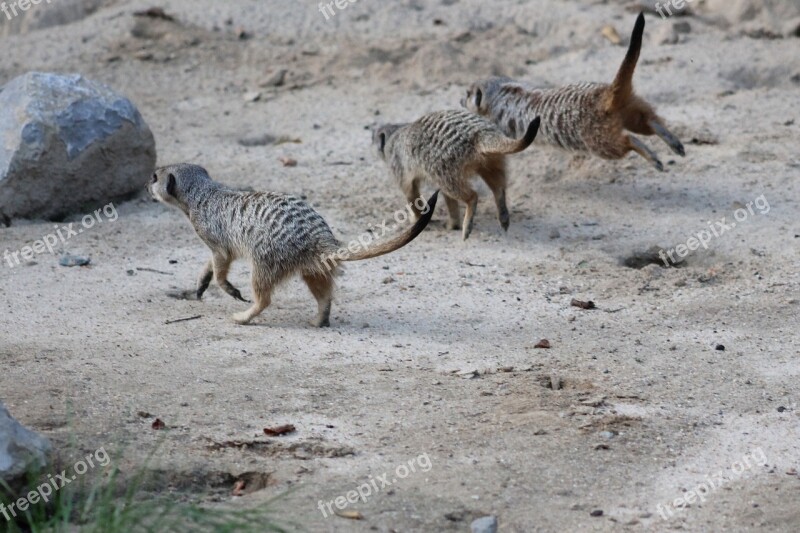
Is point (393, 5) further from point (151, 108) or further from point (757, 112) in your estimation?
point (757, 112)

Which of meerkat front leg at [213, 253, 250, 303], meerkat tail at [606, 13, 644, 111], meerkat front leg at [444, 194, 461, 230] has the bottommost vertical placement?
meerkat front leg at [444, 194, 461, 230]

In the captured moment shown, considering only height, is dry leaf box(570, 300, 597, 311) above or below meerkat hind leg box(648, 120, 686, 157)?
below

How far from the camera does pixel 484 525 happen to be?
3.64m

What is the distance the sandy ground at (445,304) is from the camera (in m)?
4.05

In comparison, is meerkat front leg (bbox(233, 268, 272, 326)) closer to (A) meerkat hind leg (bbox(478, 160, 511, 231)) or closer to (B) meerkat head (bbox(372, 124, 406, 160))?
(A) meerkat hind leg (bbox(478, 160, 511, 231))

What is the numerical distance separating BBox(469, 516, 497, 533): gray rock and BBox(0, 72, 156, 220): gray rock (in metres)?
4.29

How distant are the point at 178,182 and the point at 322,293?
1.06 meters

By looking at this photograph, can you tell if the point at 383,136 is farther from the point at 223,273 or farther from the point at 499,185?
the point at 223,273

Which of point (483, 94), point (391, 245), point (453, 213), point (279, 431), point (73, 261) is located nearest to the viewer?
point (279, 431)

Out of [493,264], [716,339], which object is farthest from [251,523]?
[493,264]

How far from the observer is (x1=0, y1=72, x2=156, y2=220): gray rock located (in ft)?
22.7

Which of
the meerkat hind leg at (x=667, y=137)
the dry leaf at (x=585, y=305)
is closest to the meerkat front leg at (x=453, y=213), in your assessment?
the meerkat hind leg at (x=667, y=137)

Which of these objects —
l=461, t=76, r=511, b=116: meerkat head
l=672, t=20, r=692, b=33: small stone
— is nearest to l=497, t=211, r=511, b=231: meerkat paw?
l=461, t=76, r=511, b=116: meerkat head

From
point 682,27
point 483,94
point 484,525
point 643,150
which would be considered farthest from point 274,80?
point 484,525
